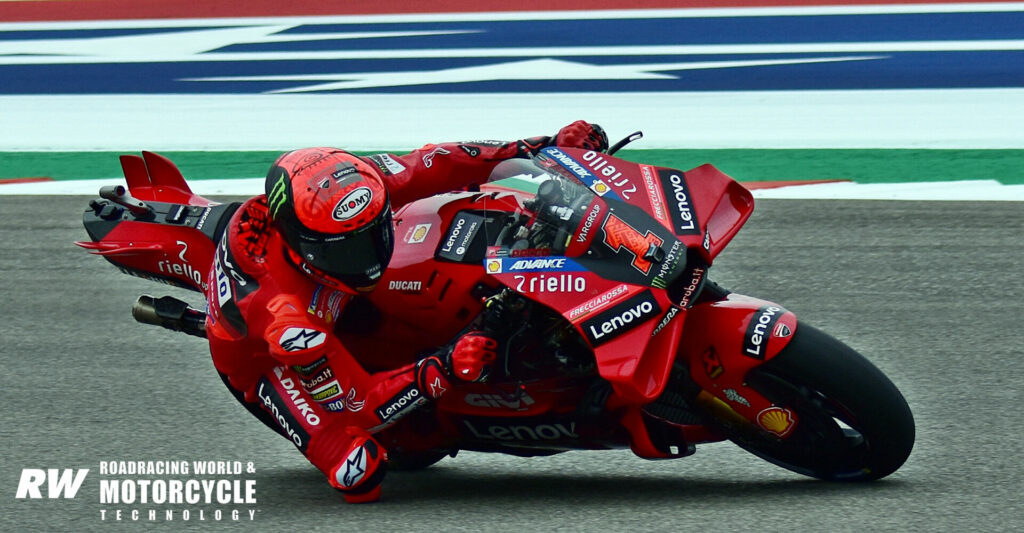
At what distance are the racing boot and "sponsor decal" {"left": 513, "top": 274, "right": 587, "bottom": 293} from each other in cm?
76

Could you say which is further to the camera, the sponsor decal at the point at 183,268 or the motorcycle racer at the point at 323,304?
the sponsor decal at the point at 183,268

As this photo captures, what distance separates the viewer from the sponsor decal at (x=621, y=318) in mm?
3984

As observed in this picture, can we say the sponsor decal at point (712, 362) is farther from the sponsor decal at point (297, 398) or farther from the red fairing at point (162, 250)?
the red fairing at point (162, 250)

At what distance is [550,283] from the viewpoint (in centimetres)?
407

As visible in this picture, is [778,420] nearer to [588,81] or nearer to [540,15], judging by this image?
[588,81]

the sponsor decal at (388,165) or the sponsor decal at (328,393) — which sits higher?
the sponsor decal at (388,165)

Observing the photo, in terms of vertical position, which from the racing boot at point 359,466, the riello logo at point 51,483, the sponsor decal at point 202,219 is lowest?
the riello logo at point 51,483

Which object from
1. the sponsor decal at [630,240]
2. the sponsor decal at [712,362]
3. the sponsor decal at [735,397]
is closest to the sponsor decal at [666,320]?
the sponsor decal at [630,240]

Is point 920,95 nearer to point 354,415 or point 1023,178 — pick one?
point 1023,178

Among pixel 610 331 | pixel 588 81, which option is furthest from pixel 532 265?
pixel 588 81

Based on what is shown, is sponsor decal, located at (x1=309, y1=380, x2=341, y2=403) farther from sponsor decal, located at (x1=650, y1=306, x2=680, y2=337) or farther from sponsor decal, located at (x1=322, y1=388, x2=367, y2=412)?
sponsor decal, located at (x1=650, y1=306, x2=680, y2=337)

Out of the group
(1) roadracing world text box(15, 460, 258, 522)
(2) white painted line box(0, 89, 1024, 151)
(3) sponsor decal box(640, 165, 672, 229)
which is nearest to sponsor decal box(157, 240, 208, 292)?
(1) roadracing world text box(15, 460, 258, 522)

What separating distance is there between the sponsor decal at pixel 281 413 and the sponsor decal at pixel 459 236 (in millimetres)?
703

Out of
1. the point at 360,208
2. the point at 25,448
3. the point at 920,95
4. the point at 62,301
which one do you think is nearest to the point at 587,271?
the point at 360,208
